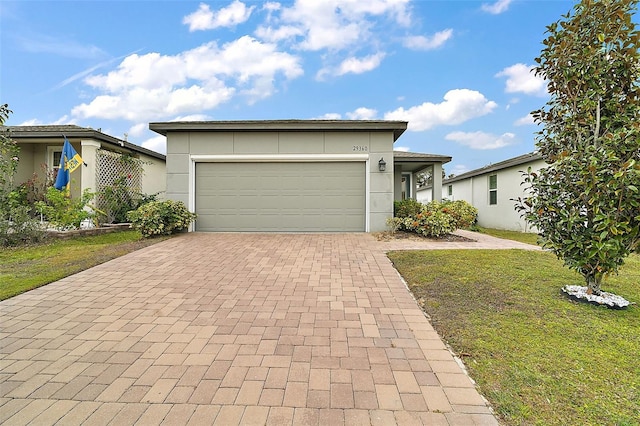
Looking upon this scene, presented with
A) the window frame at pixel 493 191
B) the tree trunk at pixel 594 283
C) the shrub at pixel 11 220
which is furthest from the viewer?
the window frame at pixel 493 191

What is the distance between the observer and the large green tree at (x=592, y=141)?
3404 mm

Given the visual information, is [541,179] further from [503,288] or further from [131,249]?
[131,249]

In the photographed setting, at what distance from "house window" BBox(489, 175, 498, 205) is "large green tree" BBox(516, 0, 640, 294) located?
40.1ft

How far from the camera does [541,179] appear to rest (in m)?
4.06

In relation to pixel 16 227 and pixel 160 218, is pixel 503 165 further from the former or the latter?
pixel 16 227

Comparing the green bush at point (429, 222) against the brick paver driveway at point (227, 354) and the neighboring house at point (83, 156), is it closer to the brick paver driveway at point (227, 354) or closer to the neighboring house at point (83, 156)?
the brick paver driveway at point (227, 354)

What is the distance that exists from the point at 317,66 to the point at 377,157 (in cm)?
561

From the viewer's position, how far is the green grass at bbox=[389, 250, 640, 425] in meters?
2.00

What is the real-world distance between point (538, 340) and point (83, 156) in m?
13.3

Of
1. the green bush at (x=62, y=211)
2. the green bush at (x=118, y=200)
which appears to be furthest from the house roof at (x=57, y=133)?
the green bush at (x=62, y=211)

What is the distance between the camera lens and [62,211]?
892 centimetres

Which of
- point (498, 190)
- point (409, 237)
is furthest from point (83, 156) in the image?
point (498, 190)

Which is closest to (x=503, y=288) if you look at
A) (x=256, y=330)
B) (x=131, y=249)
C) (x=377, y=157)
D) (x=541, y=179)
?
(x=541, y=179)

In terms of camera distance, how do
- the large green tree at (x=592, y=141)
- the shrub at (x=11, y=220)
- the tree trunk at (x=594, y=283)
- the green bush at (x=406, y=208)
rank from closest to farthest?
the large green tree at (x=592, y=141)
the tree trunk at (x=594, y=283)
the shrub at (x=11, y=220)
the green bush at (x=406, y=208)
